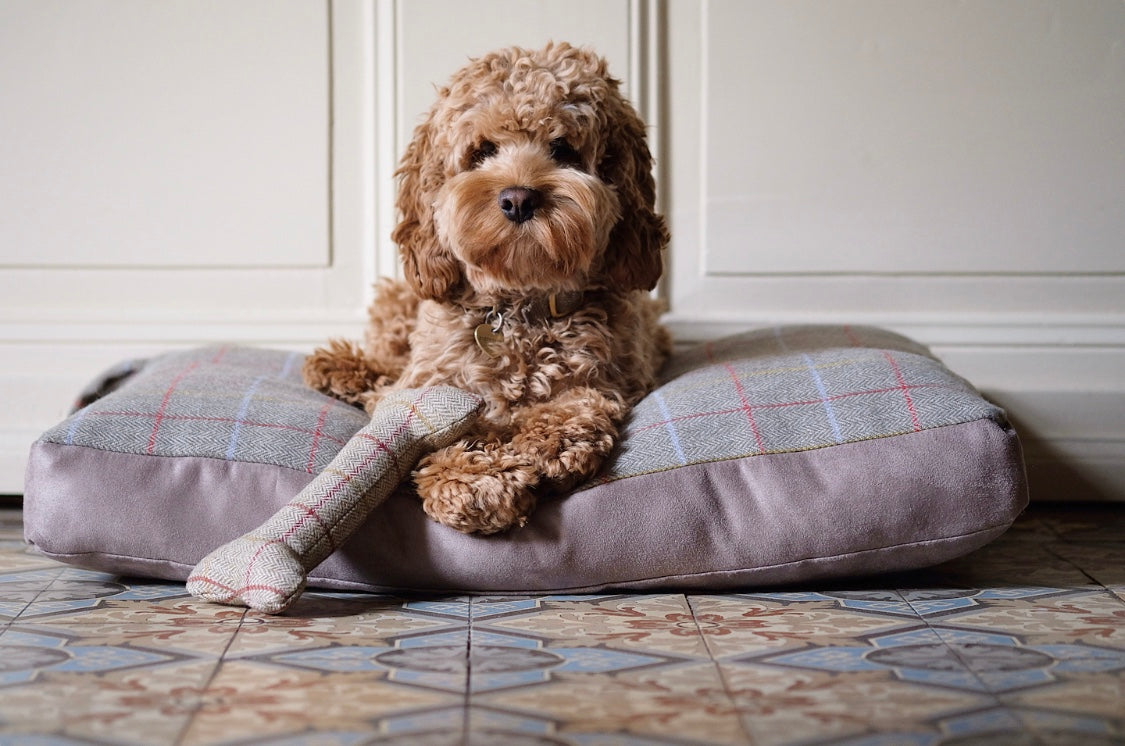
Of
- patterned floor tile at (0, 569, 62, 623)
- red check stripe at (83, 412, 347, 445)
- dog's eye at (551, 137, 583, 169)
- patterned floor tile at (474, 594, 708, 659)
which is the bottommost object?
patterned floor tile at (0, 569, 62, 623)

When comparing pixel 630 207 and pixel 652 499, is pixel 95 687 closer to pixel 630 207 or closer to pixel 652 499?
pixel 652 499

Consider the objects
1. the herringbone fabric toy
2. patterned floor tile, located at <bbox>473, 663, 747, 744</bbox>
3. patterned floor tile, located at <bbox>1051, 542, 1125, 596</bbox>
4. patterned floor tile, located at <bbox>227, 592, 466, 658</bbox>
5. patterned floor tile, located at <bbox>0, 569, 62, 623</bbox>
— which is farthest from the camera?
patterned floor tile, located at <bbox>1051, 542, 1125, 596</bbox>

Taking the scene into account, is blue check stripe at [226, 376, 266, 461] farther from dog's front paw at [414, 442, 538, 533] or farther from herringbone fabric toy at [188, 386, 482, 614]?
dog's front paw at [414, 442, 538, 533]

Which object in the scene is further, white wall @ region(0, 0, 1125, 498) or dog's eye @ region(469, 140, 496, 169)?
white wall @ region(0, 0, 1125, 498)

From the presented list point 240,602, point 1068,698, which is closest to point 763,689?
point 1068,698

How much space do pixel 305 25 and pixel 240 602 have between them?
1.85 m

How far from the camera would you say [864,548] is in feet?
6.54

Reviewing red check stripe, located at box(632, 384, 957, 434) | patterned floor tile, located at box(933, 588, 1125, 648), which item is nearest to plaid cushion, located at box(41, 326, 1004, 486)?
red check stripe, located at box(632, 384, 957, 434)

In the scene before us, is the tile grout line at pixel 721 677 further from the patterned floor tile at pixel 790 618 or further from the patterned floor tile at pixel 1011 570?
the patterned floor tile at pixel 1011 570

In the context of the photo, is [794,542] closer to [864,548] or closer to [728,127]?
[864,548]

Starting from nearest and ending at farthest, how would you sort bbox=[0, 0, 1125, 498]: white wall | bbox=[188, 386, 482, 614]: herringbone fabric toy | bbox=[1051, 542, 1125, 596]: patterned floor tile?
bbox=[188, 386, 482, 614]: herringbone fabric toy
bbox=[1051, 542, 1125, 596]: patterned floor tile
bbox=[0, 0, 1125, 498]: white wall

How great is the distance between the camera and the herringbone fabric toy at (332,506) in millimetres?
1806

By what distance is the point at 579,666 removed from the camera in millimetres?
1575

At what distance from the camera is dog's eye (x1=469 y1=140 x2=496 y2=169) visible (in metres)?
2.08
